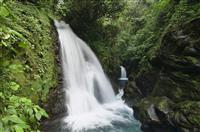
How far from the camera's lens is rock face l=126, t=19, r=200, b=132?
5793 millimetres

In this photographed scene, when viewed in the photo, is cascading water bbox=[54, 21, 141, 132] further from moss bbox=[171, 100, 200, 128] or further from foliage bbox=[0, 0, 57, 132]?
moss bbox=[171, 100, 200, 128]

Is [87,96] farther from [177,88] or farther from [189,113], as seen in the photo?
[189,113]

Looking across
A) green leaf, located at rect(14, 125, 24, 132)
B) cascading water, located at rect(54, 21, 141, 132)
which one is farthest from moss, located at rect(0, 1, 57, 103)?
green leaf, located at rect(14, 125, 24, 132)

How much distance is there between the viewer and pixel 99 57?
13320 millimetres

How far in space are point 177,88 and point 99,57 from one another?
6954 millimetres

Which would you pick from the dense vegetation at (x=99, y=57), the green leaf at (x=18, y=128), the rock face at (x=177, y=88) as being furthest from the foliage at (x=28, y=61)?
the rock face at (x=177, y=88)

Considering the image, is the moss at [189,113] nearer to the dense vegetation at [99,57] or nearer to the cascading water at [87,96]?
the dense vegetation at [99,57]

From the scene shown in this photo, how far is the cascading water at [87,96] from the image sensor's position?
7770 mm

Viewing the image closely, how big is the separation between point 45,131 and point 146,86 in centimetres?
529

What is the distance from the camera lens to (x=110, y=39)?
14.5 meters

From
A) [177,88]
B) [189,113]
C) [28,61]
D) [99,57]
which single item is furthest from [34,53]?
[99,57]

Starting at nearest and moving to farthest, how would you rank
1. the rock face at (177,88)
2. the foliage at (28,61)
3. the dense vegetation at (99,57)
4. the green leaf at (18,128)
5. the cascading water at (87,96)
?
the green leaf at (18,128) → the foliage at (28,61) → the dense vegetation at (99,57) → the rock face at (177,88) → the cascading water at (87,96)

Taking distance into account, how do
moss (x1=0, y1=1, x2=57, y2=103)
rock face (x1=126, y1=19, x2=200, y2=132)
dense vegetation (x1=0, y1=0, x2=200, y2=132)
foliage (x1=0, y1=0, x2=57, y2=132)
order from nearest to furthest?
foliage (x1=0, y1=0, x2=57, y2=132) < dense vegetation (x1=0, y1=0, x2=200, y2=132) < rock face (x1=126, y1=19, x2=200, y2=132) < moss (x1=0, y1=1, x2=57, y2=103)

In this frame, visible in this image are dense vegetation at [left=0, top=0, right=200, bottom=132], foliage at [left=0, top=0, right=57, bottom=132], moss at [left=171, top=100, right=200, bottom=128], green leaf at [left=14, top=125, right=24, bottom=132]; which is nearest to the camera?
green leaf at [left=14, top=125, right=24, bottom=132]
